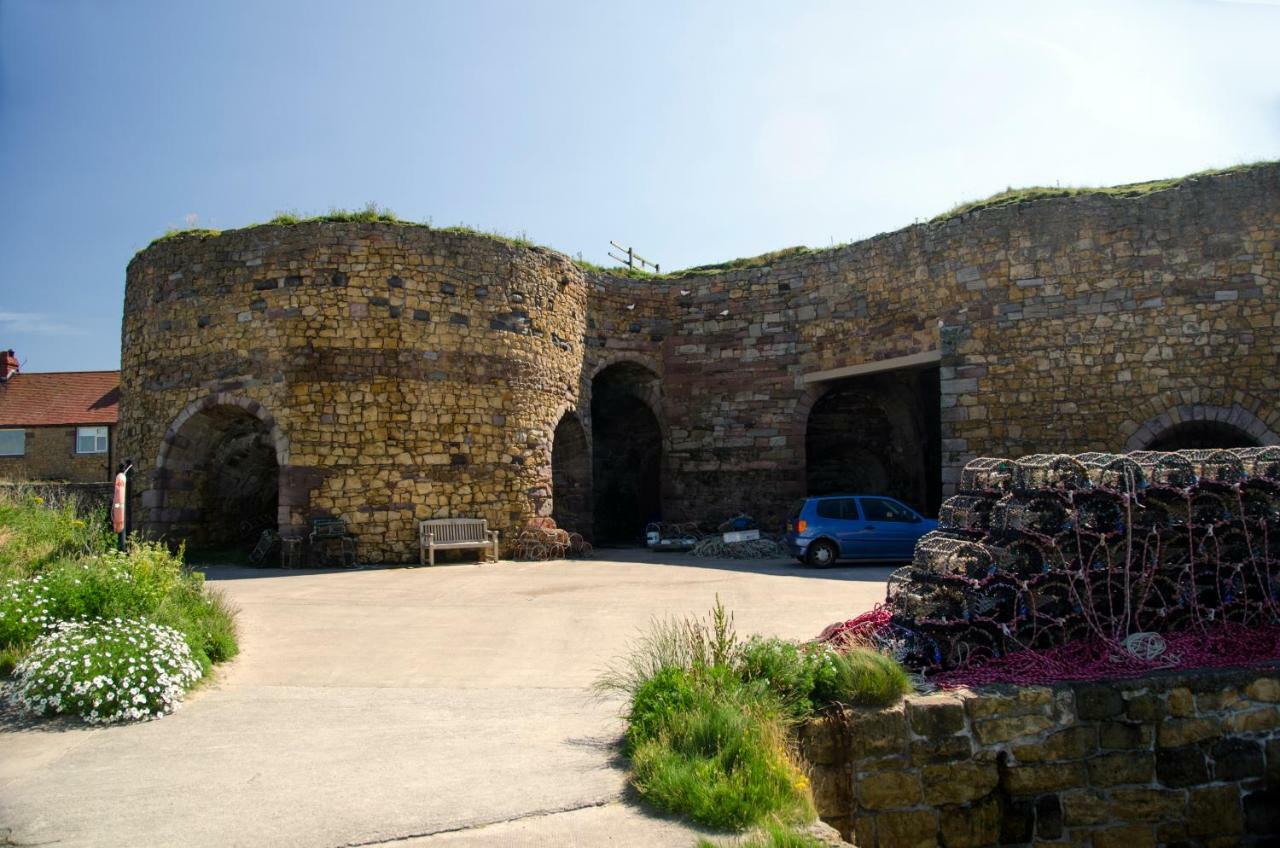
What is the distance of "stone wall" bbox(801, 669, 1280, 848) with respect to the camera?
17.1 ft

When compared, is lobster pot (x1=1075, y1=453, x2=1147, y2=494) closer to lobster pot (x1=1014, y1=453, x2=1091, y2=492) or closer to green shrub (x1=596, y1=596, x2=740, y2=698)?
lobster pot (x1=1014, y1=453, x2=1091, y2=492)

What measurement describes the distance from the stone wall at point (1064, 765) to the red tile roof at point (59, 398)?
95.0ft

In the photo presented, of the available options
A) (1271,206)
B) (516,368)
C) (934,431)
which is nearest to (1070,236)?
(1271,206)

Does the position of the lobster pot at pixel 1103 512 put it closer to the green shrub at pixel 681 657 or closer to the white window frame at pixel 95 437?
the green shrub at pixel 681 657

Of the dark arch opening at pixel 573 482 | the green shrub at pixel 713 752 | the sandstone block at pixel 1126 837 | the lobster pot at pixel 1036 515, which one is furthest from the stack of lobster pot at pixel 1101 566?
the dark arch opening at pixel 573 482

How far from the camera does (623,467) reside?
19.0 m

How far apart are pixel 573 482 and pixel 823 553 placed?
5.26 metres

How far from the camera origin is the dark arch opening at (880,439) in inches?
672

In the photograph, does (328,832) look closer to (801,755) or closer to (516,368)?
(801,755)

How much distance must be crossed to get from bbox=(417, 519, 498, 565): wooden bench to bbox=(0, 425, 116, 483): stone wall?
1991cm

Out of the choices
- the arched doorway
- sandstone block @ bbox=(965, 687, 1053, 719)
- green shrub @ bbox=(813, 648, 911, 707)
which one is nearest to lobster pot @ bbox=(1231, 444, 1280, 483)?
sandstone block @ bbox=(965, 687, 1053, 719)

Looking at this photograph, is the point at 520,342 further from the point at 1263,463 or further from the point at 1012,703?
the point at 1263,463

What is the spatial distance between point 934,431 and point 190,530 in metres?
14.2

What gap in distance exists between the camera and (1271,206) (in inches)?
484
